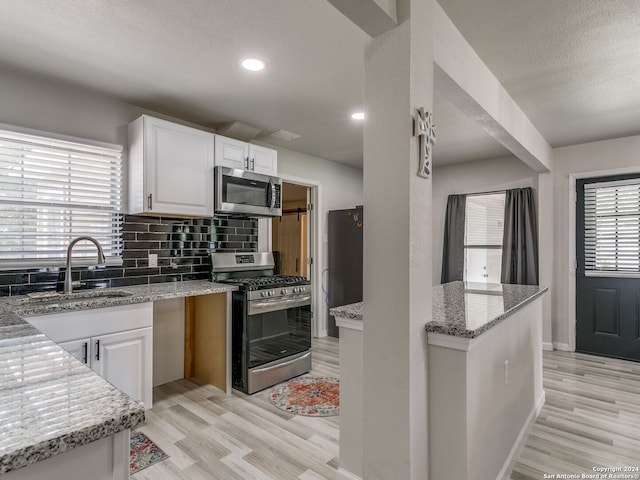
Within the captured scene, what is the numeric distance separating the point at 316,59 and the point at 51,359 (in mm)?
2058

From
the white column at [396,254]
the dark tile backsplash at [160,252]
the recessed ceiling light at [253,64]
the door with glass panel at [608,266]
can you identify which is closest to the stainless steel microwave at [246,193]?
the dark tile backsplash at [160,252]

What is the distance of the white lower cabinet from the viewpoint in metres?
2.09

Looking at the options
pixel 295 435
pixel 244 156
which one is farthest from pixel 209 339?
pixel 244 156

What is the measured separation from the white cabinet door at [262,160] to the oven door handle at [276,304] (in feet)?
4.15

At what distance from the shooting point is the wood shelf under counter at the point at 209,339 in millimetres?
2986

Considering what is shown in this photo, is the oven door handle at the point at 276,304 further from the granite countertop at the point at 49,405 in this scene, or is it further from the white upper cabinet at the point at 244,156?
the granite countertop at the point at 49,405

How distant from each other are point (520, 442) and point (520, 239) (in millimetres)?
2899

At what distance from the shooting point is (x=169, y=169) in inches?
113

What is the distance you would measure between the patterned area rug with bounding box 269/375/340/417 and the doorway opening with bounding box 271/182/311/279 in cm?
288

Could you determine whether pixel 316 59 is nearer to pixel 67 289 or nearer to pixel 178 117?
pixel 178 117

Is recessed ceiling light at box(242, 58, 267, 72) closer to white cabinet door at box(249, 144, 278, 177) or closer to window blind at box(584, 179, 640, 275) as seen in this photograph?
white cabinet door at box(249, 144, 278, 177)

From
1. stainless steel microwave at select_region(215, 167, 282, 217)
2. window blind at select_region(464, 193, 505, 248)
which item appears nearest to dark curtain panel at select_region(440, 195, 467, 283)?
window blind at select_region(464, 193, 505, 248)

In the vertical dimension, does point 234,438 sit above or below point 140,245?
below

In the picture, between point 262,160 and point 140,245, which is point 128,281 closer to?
point 140,245
